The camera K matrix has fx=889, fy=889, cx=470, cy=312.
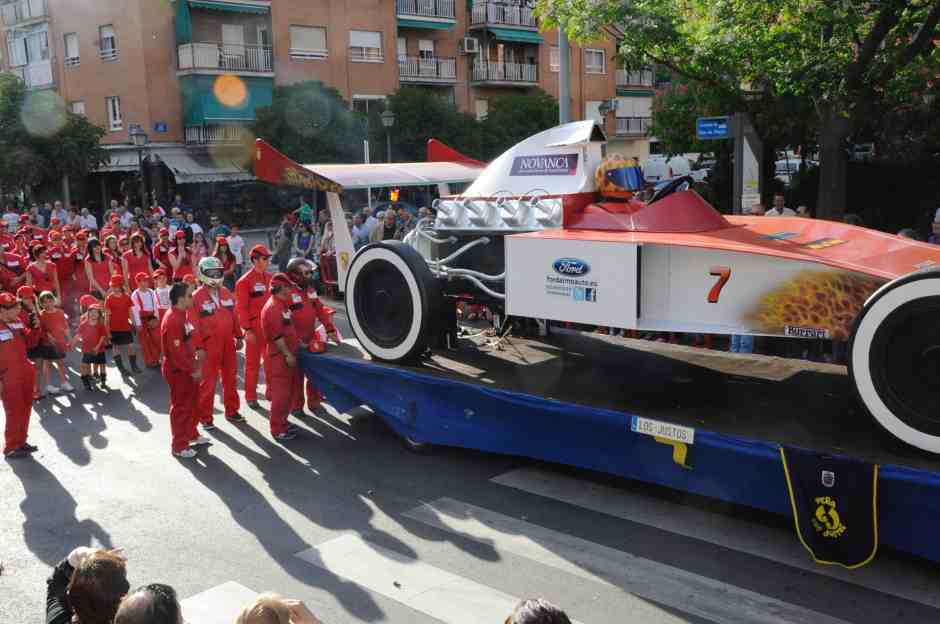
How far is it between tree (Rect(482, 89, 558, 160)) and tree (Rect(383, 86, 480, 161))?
1440 mm

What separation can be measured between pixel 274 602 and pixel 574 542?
332 centimetres

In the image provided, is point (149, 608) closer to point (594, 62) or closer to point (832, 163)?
point (832, 163)

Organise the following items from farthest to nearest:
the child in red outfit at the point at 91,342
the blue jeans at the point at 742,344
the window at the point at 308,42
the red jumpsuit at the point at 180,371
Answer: the window at the point at 308,42
the child in red outfit at the point at 91,342
the blue jeans at the point at 742,344
the red jumpsuit at the point at 180,371

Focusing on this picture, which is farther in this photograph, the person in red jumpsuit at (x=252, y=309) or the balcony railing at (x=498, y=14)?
the balcony railing at (x=498, y=14)

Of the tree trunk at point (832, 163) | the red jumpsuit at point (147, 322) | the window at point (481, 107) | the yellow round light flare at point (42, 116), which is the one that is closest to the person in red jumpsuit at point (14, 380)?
the red jumpsuit at point (147, 322)

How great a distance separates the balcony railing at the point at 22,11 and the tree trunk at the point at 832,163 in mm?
31404

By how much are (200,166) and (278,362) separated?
23639 mm

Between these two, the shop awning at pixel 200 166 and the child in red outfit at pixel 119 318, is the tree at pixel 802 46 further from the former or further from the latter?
the shop awning at pixel 200 166

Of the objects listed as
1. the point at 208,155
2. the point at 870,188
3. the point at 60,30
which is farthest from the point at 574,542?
the point at 60,30

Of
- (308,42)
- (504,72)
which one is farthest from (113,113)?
(504,72)

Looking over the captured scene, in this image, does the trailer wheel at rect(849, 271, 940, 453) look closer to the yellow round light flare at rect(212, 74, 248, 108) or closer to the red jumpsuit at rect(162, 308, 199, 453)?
the red jumpsuit at rect(162, 308, 199, 453)

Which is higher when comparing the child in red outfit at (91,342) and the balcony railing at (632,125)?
the balcony railing at (632,125)

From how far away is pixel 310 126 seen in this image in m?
28.6

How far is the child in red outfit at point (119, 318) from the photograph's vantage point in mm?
11523
